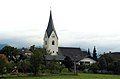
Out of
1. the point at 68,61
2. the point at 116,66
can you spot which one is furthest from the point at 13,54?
the point at 116,66

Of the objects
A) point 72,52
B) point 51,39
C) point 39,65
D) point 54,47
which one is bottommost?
point 39,65

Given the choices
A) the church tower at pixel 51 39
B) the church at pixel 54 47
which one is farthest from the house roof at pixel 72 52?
the church tower at pixel 51 39

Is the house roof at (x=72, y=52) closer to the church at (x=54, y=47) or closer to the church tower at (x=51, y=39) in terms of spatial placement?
the church at (x=54, y=47)

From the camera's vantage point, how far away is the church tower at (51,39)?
123400mm

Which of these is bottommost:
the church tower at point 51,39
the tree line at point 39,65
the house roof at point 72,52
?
the tree line at point 39,65

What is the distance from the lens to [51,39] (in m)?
126

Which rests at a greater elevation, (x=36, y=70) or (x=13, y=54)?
(x=13, y=54)

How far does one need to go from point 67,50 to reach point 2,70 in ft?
221

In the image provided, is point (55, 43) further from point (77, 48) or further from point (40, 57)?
point (40, 57)

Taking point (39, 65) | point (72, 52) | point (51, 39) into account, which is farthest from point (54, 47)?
point (39, 65)

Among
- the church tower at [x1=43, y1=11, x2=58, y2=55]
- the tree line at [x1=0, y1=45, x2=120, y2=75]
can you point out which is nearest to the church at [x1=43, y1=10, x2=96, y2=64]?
the church tower at [x1=43, y1=11, x2=58, y2=55]

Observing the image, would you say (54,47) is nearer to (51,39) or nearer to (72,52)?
(51,39)

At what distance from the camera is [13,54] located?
333 feet

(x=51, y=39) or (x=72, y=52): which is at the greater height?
(x=51, y=39)
